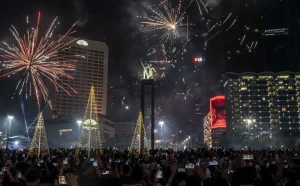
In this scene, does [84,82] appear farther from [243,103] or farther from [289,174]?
[289,174]

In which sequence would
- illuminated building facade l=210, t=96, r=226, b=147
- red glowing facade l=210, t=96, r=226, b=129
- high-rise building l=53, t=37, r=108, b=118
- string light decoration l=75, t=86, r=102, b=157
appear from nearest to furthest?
1. string light decoration l=75, t=86, r=102, b=157
2. high-rise building l=53, t=37, r=108, b=118
3. illuminated building facade l=210, t=96, r=226, b=147
4. red glowing facade l=210, t=96, r=226, b=129

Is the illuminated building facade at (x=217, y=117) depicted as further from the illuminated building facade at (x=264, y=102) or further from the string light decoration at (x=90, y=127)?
the string light decoration at (x=90, y=127)

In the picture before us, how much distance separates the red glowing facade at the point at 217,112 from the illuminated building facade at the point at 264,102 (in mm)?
6802

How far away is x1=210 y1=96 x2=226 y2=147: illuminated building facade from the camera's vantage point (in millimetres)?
141125

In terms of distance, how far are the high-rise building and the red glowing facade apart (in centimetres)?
5062

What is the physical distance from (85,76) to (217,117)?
207 feet

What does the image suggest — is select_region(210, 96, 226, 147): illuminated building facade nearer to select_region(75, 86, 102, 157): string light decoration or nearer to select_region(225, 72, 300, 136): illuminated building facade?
select_region(225, 72, 300, 136): illuminated building facade

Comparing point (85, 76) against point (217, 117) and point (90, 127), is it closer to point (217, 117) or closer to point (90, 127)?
point (217, 117)

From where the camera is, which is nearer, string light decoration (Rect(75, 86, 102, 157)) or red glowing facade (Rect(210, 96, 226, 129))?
string light decoration (Rect(75, 86, 102, 157))

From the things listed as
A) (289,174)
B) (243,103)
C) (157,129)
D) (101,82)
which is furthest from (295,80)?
(289,174)

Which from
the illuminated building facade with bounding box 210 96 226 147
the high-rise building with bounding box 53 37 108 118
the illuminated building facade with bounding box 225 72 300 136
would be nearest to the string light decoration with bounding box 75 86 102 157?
the high-rise building with bounding box 53 37 108 118

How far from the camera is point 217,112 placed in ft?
470

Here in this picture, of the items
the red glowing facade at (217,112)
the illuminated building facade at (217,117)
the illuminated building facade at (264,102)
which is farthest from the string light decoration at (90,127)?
the red glowing facade at (217,112)

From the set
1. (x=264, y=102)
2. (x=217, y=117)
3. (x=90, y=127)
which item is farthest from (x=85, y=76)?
(x=90, y=127)
